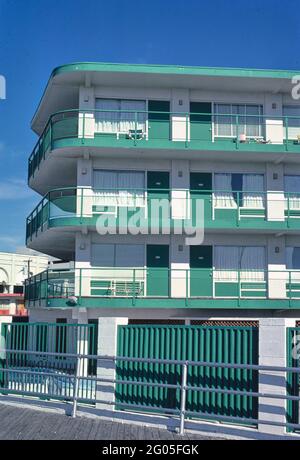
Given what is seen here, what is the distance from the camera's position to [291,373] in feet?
30.9

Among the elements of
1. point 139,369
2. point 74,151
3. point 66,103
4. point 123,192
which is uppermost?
point 66,103

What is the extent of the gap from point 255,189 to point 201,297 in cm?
537

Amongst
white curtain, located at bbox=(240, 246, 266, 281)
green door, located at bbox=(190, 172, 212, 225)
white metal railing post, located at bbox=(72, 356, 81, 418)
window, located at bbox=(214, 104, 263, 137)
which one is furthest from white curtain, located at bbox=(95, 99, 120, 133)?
white metal railing post, located at bbox=(72, 356, 81, 418)

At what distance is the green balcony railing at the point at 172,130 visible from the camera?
75.5 ft

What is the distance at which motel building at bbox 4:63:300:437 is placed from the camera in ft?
73.8

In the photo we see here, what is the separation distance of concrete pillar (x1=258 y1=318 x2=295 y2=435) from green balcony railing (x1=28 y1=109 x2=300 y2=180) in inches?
554

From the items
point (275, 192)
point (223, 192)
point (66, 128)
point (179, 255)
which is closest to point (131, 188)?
point (179, 255)

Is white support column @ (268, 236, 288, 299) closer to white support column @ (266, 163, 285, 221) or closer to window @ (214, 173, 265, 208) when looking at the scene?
white support column @ (266, 163, 285, 221)

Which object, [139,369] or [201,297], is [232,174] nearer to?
[201,297]

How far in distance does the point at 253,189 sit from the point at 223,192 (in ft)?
4.63

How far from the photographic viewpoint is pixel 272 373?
9531 millimetres

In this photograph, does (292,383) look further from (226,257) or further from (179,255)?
(226,257)
